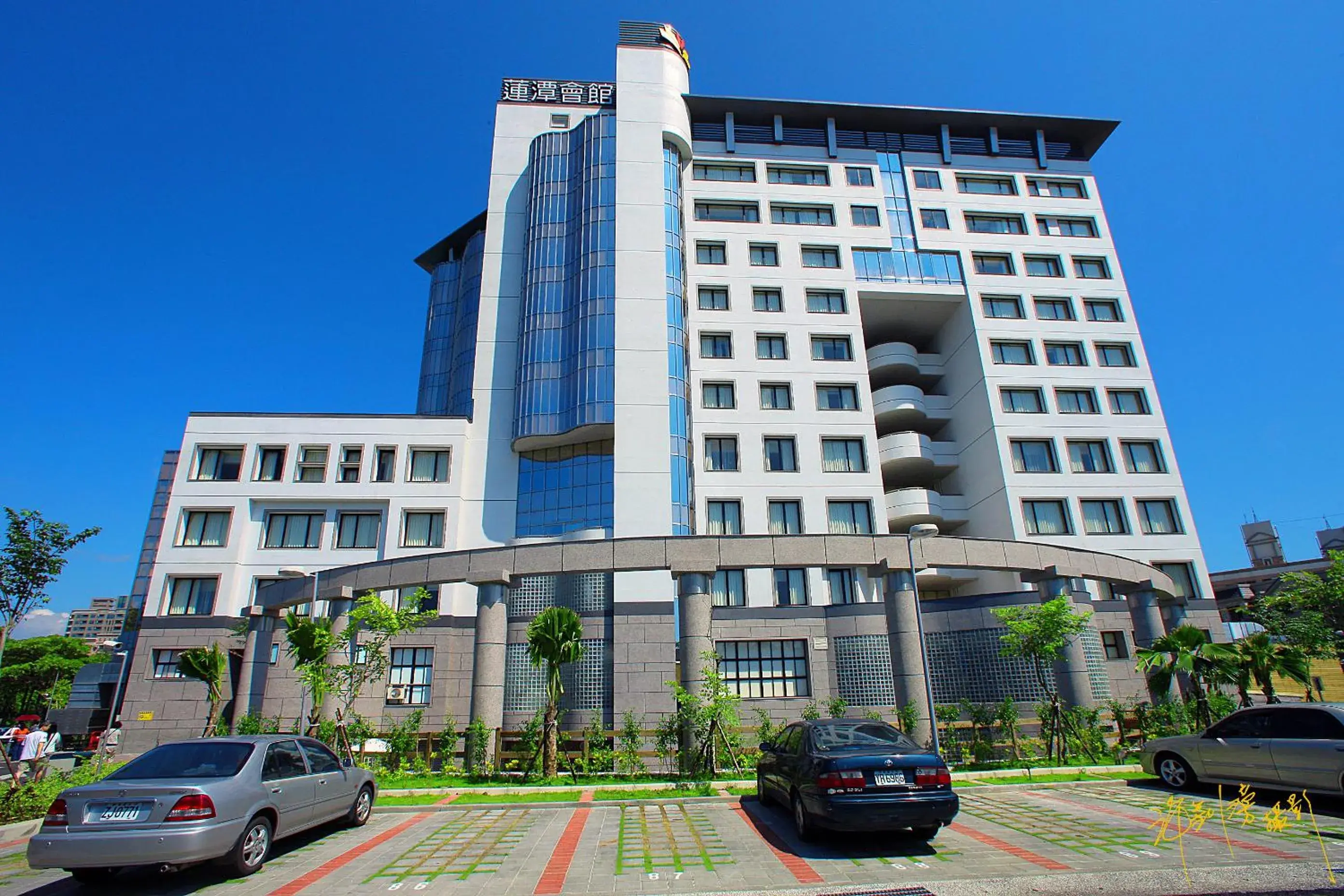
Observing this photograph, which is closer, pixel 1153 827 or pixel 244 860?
pixel 244 860

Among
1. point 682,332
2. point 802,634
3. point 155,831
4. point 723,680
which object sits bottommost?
point 155,831

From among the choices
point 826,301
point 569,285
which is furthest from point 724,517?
point 569,285

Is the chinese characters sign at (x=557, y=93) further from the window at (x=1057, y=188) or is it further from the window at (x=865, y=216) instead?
the window at (x=1057, y=188)

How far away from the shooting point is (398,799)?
44.9 ft

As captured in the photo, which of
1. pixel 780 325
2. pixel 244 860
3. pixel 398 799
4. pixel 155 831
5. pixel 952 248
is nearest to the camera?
pixel 155 831

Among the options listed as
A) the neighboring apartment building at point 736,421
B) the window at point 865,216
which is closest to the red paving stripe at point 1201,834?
the neighboring apartment building at point 736,421

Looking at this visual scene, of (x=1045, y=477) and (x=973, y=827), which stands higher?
(x=1045, y=477)

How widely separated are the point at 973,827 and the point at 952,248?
40289mm

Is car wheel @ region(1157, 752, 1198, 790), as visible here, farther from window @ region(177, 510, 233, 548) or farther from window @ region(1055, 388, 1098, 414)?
A: window @ region(177, 510, 233, 548)

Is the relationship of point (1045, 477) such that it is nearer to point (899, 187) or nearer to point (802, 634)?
point (802, 634)

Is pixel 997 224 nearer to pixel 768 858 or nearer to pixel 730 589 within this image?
pixel 730 589

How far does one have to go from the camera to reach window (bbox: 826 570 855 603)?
3347 cm

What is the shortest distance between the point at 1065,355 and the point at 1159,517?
35.2 feet

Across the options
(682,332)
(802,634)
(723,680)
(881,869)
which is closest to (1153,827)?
(881,869)
